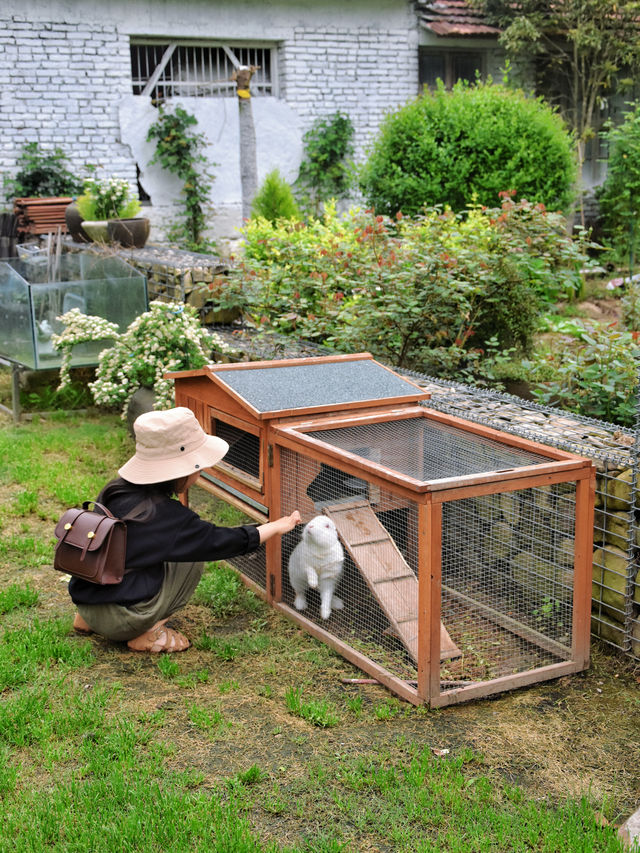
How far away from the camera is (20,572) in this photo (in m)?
4.95

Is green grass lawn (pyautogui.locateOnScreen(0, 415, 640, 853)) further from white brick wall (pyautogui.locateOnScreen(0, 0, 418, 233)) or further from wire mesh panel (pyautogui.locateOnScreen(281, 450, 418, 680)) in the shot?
white brick wall (pyautogui.locateOnScreen(0, 0, 418, 233))

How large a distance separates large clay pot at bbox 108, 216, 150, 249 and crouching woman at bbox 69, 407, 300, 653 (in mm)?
6304

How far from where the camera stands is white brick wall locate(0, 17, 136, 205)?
42.0 ft

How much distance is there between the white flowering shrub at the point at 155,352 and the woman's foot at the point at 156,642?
8.57 ft

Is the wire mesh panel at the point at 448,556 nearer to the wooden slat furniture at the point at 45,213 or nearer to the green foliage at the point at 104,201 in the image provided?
the green foliage at the point at 104,201

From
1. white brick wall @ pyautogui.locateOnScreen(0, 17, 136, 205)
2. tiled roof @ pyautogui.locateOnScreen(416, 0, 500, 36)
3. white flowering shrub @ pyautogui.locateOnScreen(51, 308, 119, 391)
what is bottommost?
white flowering shrub @ pyautogui.locateOnScreen(51, 308, 119, 391)

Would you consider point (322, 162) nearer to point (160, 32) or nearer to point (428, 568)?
point (160, 32)

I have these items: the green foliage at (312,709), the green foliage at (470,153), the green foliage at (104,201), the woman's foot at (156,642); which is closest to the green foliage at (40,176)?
the green foliage at (104,201)

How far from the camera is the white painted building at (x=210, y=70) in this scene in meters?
12.9

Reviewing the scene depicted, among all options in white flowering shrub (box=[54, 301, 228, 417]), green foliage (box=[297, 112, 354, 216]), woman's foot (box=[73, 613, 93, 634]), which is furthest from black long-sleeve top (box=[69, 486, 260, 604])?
green foliage (box=[297, 112, 354, 216])

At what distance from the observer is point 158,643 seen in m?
4.09

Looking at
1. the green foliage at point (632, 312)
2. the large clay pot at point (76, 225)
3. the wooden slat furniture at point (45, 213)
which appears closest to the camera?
the green foliage at point (632, 312)

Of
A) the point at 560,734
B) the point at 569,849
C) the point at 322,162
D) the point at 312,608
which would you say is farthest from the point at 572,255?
the point at 322,162

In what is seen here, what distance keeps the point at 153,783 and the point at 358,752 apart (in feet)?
2.26
